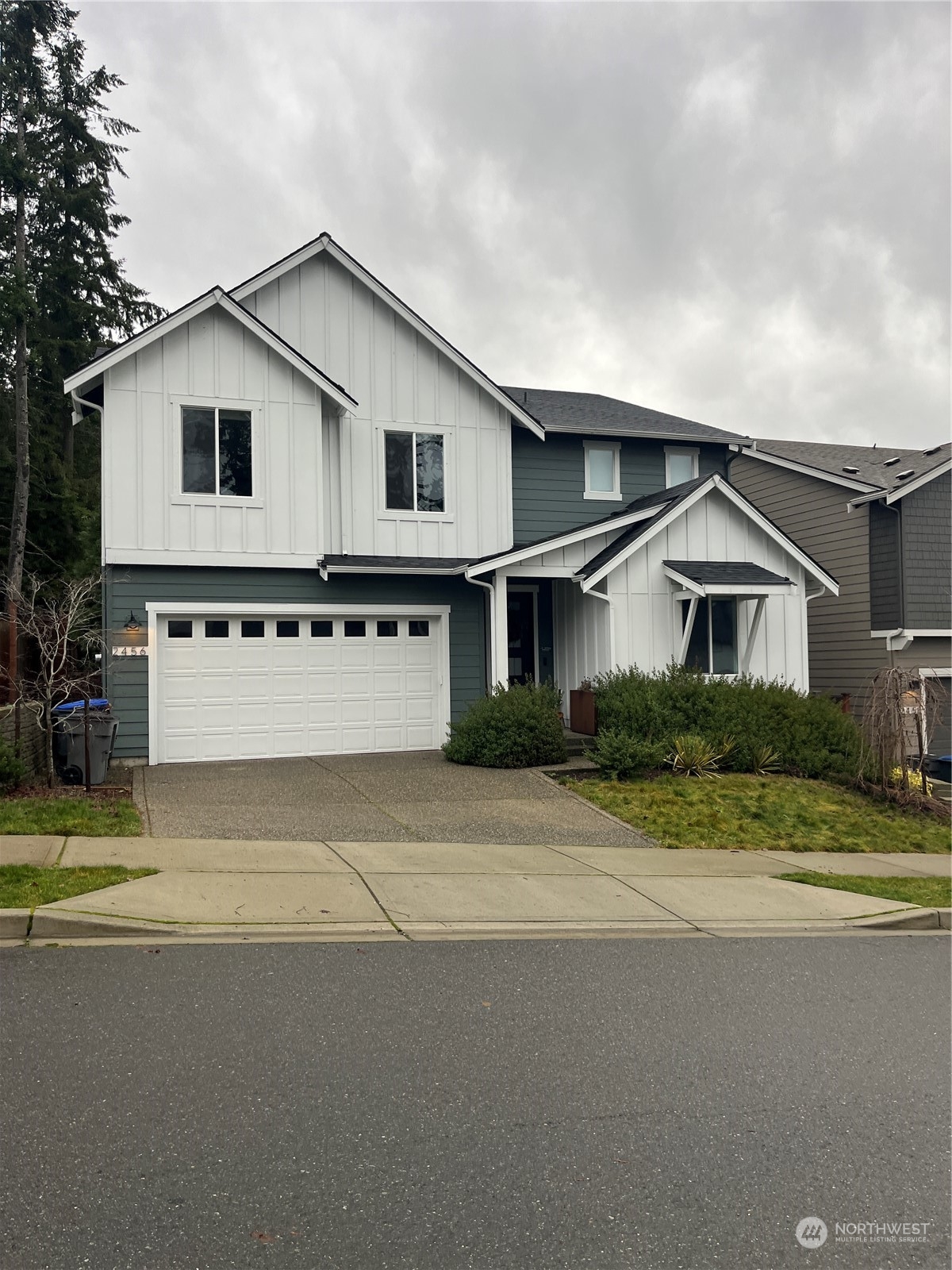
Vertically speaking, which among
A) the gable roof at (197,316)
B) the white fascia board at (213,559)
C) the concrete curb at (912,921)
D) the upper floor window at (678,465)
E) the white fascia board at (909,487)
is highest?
the gable roof at (197,316)

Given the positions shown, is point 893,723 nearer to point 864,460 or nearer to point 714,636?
point 714,636

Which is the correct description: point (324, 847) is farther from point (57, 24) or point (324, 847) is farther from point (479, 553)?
point (57, 24)

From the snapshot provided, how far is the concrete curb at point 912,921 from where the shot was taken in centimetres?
886

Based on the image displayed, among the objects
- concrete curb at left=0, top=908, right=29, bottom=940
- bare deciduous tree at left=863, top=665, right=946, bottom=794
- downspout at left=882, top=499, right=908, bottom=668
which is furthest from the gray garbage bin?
downspout at left=882, top=499, right=908, bottom=668

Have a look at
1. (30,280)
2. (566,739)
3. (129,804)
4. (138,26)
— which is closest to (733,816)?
(566,739)

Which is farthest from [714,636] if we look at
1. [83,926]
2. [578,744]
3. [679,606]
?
[83,926]

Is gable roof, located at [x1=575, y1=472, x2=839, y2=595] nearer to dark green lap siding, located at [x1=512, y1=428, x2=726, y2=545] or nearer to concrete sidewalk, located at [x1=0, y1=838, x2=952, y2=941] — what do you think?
dark green lap siding, located at [x1=512, y1=428, x2=726, y2=545]

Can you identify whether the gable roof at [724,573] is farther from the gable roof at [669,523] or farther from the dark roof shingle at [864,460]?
the dark roof shingle at [864,460]

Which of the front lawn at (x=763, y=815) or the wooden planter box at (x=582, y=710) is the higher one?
the wooden planter box at (x=582, y=710)

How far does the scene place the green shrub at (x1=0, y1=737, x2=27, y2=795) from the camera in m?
12.5

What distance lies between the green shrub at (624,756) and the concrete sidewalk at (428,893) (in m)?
3.42

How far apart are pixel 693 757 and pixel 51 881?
379 inches

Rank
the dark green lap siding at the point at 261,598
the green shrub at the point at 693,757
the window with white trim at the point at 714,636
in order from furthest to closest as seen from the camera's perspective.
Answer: the window with white trim at the point at 714,636 → the dark green lap siding at the point at 261,598 → the green shrub at the point at 693,757

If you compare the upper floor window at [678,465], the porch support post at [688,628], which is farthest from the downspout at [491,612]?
the upper floor window at [678,465]
